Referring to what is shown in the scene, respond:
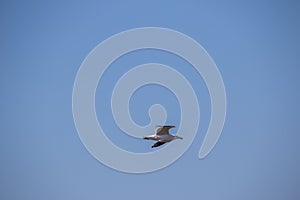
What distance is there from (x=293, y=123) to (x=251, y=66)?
0.61 metres

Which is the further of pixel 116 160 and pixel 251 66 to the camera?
pixel 251 66

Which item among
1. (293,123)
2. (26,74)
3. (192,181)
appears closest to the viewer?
(26,74)

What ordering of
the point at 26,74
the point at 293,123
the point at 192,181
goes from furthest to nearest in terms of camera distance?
the point at 293,123
the point at 192,181
the point at 26,74

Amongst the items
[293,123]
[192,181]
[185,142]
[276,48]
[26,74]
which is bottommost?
[192,181]

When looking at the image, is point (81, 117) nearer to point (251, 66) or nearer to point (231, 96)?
point (231, 96)

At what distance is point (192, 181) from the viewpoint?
2.96 metres

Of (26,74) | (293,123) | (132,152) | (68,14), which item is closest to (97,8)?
(68,14)

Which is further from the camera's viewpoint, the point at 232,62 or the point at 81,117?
the point at 232,62

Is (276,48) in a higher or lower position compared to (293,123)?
higher

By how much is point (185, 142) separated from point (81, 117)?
81cm

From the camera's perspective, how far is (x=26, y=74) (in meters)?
2.75

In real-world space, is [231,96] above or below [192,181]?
above

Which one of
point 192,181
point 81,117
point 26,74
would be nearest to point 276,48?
point 192,181

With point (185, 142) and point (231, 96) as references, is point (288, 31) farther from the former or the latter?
point (185, 142)
